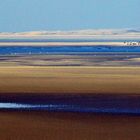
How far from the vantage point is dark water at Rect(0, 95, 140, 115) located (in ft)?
66.5

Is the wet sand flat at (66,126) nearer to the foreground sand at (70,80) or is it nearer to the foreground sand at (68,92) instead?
the foreground sand at (68,92)

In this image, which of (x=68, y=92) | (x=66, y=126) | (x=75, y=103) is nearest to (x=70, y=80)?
(x=68, y=92)

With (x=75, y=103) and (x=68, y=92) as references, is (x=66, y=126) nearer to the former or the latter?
(x=75, y=103)

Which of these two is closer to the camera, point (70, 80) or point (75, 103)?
point (75, 103)

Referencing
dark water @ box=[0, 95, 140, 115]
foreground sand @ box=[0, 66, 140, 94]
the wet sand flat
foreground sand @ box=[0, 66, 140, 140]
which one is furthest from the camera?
foreground sand @ box=[0, 66, 140, 94]

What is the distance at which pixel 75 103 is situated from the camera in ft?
70.9

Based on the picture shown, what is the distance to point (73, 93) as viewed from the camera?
24094 millimetres

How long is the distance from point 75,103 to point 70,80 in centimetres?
735

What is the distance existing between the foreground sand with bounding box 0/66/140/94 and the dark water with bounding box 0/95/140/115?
4.75ft

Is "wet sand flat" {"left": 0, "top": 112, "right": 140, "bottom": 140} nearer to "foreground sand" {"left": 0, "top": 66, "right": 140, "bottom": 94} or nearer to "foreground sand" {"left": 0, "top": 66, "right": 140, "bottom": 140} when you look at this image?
"foreground sand" {"left": 0, "top": 66, "right": 140, "bottom": 140}

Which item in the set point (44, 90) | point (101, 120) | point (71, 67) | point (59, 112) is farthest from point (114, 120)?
point (71, 67)

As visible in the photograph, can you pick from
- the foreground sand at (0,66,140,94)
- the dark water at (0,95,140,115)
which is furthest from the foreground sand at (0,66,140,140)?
the dark water at (0,95,140,115)

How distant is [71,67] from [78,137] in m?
21.7

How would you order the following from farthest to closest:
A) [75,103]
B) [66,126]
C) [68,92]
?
[68,92]
[75,103]
[66,126]
